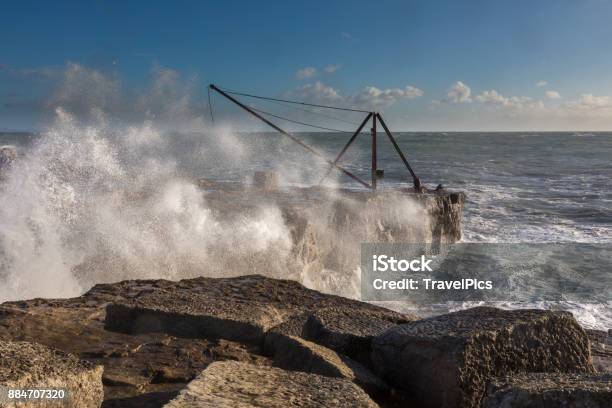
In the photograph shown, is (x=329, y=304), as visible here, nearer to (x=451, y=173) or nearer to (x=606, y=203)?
(x=606, y=203)

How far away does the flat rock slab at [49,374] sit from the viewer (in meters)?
2.03

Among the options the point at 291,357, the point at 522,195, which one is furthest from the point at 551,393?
the point at 522,195

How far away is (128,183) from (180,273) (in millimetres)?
4613

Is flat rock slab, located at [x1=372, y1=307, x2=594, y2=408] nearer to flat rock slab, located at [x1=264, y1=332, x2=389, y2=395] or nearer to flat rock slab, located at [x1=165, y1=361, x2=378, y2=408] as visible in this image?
flat rock slab, located at [x1=264, y1=332, x2=389, y2=395]

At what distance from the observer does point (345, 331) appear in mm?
3316

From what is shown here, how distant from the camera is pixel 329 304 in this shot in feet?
16.3

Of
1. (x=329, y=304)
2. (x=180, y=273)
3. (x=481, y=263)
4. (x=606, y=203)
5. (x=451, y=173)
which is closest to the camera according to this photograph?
(x=329, y=304)

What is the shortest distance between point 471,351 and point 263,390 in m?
1.05

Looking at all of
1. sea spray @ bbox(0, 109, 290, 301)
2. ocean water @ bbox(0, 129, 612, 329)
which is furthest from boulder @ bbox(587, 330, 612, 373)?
sea spray @ bbox(0, 109, 290, 301)

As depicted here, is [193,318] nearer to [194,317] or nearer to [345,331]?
[194,317]

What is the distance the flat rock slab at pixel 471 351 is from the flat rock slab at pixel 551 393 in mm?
453


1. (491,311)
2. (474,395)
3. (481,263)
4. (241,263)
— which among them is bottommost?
(481,263)

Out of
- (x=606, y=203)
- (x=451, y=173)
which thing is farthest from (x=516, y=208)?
(x=451, y=173)

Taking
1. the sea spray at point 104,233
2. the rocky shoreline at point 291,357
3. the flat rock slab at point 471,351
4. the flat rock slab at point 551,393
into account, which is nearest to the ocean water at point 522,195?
the sea spray at point 104,233
